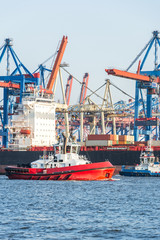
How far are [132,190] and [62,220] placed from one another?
22.4m

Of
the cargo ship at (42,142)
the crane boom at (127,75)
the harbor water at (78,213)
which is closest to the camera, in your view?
the harbor water at (78,213)

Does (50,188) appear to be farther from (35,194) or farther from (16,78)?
(16,78)

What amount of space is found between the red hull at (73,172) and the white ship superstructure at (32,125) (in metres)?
34.6

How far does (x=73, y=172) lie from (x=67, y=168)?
0.92 metres

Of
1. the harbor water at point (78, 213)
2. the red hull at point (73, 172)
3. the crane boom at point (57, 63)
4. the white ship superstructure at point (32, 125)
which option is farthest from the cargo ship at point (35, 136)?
the harbor water at point (78, 213)

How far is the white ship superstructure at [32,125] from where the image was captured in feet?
342

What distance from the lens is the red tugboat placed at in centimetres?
6600

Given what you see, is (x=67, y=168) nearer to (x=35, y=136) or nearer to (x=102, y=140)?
(x=102, y=140)

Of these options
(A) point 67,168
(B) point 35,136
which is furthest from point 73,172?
(B) point 35,136

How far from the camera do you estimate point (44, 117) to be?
108 meters

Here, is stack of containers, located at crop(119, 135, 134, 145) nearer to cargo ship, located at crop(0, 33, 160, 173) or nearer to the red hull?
cargo ship, located at crop(0, 33, 160, 173)

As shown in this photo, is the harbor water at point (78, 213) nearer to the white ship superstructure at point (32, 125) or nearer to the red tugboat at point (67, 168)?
the red tugboat at point (67, 168)

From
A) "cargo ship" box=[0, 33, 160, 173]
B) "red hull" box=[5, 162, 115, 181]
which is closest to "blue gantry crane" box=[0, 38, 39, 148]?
"cargo ship" box=[0, 33, 160, 173]

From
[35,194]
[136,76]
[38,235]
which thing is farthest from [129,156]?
[38,235]
